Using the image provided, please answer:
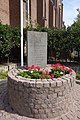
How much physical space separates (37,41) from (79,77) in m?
2.68

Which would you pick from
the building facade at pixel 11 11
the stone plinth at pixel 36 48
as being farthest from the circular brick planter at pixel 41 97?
the building facade at pixel 11 11

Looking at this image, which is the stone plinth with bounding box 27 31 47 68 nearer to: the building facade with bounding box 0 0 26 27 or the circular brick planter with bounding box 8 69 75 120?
the circular brick planter with bounding box 8 69 75 120

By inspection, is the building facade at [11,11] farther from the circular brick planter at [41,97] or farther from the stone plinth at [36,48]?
the circular brick planter at [41,97]

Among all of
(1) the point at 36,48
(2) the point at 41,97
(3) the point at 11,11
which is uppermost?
(3) the point at 11,11

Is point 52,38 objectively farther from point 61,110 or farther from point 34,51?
point 61,110

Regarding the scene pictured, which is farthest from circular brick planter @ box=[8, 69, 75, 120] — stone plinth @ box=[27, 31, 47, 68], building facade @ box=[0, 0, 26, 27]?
building facade @ box=[0, 0, 26, 27]

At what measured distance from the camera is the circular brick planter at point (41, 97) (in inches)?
136

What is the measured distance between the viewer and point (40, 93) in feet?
11.4

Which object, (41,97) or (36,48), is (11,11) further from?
(41,97)

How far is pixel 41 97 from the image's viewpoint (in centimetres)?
347

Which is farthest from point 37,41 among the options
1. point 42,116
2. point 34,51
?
point 42,116

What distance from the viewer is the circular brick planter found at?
11.4 feet

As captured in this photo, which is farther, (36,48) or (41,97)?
(36,48)

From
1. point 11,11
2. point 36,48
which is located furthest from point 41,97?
point 11,11
